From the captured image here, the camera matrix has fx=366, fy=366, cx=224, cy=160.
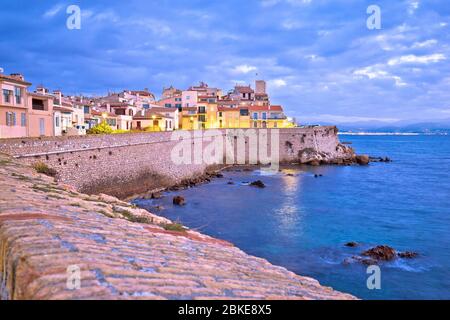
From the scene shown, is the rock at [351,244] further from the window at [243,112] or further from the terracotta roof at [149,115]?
the window at [243,112]

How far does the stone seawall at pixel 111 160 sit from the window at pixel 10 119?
348 inches

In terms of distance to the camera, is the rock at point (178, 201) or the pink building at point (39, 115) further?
the pink building at point (39, 115)

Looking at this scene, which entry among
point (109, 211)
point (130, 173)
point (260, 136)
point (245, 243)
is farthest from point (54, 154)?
point (260, 136)

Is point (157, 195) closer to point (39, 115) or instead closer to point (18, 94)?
point (39, 115)

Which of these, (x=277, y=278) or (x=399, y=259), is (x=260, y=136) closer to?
(x=399, y=259)

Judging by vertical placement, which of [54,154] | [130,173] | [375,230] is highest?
[54,154]

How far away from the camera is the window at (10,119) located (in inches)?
1113

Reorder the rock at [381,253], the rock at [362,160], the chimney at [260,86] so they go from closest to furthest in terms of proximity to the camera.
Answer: the rock at [381,253], the rock at [362,160], the chimney at [260,86]

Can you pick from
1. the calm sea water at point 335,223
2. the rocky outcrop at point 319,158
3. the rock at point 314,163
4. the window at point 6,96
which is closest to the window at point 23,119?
the window at point 6,96

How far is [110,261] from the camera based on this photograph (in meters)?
3.63

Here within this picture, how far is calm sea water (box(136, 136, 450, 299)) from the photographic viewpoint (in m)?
15.1

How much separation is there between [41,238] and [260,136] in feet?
183

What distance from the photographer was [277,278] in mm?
5152
